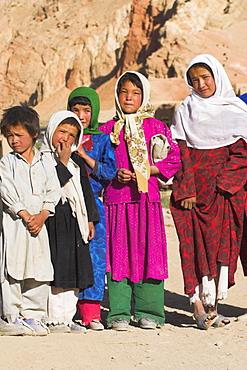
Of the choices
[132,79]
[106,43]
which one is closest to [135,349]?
[132,79]

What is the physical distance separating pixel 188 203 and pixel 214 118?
0.60 metres

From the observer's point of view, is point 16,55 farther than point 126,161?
Yes

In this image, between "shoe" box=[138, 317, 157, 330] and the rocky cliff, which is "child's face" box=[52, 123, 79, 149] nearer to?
"shoe" box=[138, 317, 157, 330]

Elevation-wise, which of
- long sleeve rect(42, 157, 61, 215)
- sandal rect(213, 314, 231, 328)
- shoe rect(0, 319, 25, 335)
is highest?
long sleeve rect(42, 157, 61, 215)

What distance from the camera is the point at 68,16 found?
46594 millimetres

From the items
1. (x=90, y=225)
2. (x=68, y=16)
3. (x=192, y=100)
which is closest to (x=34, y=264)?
(x=90, y=225)

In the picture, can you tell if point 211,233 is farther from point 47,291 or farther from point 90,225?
point 47,291

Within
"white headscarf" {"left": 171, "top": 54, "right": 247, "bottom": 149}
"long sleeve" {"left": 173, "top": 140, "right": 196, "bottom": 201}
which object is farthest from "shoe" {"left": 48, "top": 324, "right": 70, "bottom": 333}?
"white headscarf" {"left": 171, "top": 54, "right": 247, "bottom": 149}

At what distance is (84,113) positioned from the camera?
396 centimetres

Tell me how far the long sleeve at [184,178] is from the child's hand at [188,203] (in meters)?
0.03

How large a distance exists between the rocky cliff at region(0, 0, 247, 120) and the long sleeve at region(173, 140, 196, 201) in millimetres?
19072

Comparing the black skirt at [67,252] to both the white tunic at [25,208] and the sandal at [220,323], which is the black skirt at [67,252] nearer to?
the white tunic at [25,208]

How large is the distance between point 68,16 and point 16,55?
17.2ft

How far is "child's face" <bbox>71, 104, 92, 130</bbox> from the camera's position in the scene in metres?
3.95
